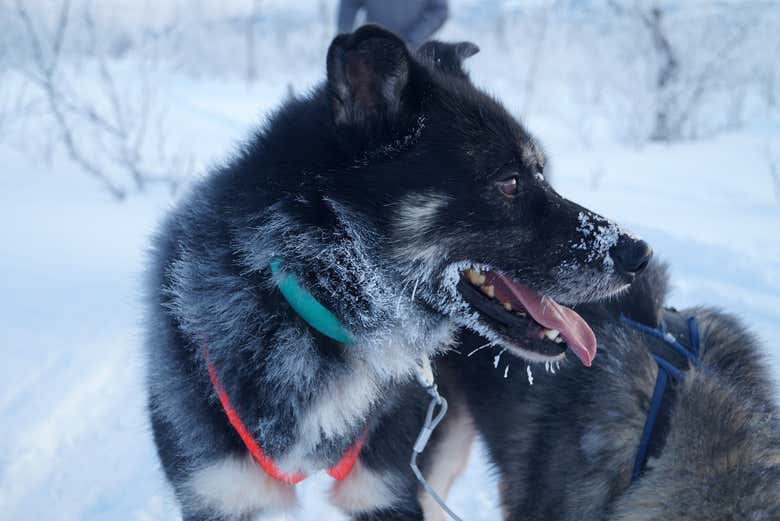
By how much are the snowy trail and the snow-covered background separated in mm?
12

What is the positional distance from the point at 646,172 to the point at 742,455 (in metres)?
7.87

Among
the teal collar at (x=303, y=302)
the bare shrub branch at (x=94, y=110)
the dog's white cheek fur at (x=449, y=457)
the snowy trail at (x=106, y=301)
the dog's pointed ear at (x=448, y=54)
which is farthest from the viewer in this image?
the bare shrub branch at (x=94, y=110)

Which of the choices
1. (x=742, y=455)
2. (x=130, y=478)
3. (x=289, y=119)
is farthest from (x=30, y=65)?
(x=742, y=455)

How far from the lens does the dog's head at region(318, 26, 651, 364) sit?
1576 millimetres

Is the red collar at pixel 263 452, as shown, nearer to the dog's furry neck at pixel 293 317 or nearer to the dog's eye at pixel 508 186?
the dog's furry neck at pixel 293 317

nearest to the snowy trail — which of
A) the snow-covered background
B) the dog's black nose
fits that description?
the snow-covered background

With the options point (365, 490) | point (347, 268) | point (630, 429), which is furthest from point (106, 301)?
point (630, 429)

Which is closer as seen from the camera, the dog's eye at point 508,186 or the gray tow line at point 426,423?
the dog's eye at point 508,186

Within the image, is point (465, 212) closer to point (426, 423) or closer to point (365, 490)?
point (426, 423)

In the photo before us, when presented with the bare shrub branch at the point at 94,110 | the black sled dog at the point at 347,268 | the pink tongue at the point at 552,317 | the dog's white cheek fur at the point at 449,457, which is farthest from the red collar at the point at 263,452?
the bare shrub branch at the point at 94,110

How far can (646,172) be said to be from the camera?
8.50m

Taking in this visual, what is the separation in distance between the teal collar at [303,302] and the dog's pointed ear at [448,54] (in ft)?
2.93

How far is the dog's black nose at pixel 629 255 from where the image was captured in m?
1.63

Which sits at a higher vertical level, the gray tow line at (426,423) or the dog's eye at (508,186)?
the dog's eye at (508,186)
